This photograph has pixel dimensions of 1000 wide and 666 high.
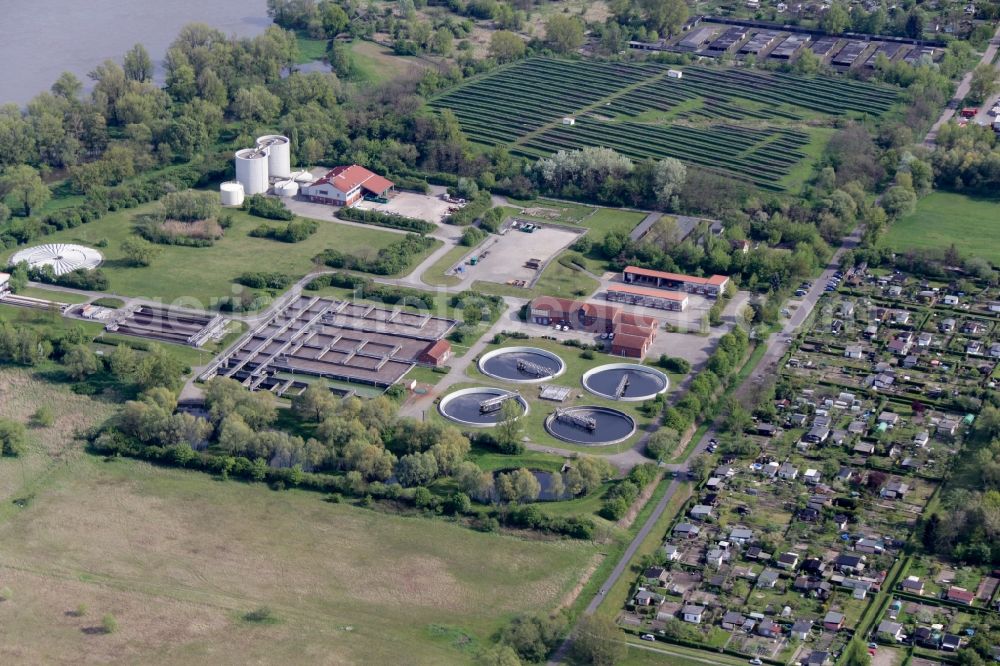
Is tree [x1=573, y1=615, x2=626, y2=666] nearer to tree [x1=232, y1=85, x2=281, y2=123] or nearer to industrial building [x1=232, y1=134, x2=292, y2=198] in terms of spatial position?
industrial building [x1=232, y1=134, x2=292, y2=198]

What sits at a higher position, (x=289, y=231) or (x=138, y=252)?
(x=289, y=231)

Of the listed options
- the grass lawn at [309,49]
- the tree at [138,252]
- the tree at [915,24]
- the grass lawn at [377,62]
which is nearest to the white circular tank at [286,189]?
the tree at [138,252]

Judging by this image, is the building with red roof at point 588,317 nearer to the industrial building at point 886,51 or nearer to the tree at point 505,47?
the tree at point 505,47

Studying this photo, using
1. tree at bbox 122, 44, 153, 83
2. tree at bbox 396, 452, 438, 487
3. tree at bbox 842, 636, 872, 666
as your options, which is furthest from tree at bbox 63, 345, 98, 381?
tree at bbox 122, 44, 153, 83

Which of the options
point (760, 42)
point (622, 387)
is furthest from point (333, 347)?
point (760, 42)

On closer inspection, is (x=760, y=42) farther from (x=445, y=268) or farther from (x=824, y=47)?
(x=445, y=268)
